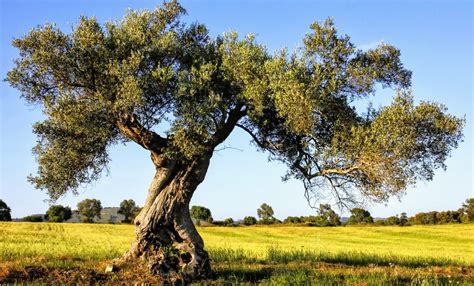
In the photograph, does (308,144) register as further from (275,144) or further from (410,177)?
(410,177)

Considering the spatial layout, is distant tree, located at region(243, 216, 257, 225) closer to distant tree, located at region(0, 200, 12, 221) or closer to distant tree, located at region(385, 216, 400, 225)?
distant tree, located at region(385, 216, 400, 225)

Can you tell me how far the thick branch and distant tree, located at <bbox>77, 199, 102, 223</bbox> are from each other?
120677mm

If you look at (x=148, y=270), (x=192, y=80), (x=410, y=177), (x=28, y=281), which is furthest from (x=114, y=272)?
(x=410, y=177)

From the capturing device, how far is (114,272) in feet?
63.2

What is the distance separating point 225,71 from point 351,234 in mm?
68548

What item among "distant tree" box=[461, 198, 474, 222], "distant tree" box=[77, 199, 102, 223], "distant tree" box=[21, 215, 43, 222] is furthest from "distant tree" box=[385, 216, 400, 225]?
"distant tree" box=[21, 215, 43, 222]

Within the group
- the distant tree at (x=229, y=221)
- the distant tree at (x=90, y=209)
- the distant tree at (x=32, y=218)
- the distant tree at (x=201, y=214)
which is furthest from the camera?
the distant tree at (x=90, y=209)

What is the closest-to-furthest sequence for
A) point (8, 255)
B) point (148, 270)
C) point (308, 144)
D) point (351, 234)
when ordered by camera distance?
point (148, 270), point (308, 144), point (8, 255), point (351, 234)

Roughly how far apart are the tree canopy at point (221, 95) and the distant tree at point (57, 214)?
102658mm

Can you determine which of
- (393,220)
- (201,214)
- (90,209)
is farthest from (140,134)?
(90,209)

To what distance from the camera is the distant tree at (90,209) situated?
136 metres

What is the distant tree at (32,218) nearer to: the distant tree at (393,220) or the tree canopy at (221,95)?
the distant tree at (393,220)

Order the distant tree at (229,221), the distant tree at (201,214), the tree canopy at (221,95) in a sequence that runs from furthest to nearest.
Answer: the distant tree at (201,214)
the distant tree at (229,221)
the tree canopy at (221,95)

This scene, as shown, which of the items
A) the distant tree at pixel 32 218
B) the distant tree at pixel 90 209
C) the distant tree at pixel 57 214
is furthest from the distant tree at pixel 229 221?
the distant tree at pixel 32 218
